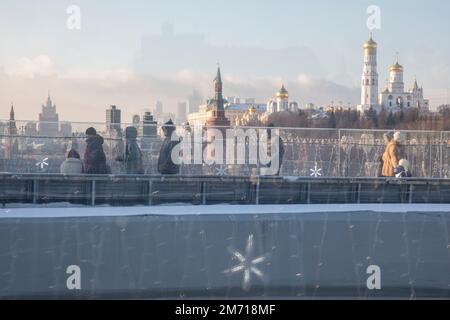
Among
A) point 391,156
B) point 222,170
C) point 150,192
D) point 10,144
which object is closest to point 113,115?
point 10,144

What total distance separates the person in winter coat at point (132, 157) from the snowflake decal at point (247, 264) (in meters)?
3.11

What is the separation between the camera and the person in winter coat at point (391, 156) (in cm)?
1326

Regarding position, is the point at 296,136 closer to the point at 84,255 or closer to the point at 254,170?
the point at 254,170

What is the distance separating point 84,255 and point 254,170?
13.6 ft

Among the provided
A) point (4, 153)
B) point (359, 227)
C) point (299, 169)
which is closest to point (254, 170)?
point (299, 169)

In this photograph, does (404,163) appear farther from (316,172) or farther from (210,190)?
(210,190)

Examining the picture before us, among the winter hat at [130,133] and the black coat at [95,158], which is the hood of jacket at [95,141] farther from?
the winter hat at [130,133]

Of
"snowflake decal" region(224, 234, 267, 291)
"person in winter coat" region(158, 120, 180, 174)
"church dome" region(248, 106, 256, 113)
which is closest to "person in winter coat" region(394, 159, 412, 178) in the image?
"person in winter coat" region(158, 120, 180, 174)

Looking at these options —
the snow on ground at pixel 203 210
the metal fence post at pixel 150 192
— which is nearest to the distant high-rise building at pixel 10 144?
the snow on ground at pixel 203 210

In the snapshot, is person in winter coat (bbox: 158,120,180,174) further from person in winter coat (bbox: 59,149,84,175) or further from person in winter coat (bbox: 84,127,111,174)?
person in winter coat (bbox: 59,149,84,175)

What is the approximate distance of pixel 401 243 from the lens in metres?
10.8

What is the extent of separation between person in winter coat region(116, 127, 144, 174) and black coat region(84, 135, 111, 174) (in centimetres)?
52

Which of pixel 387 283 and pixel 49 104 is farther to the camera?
pixel 49 104

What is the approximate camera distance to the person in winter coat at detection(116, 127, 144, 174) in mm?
12953
